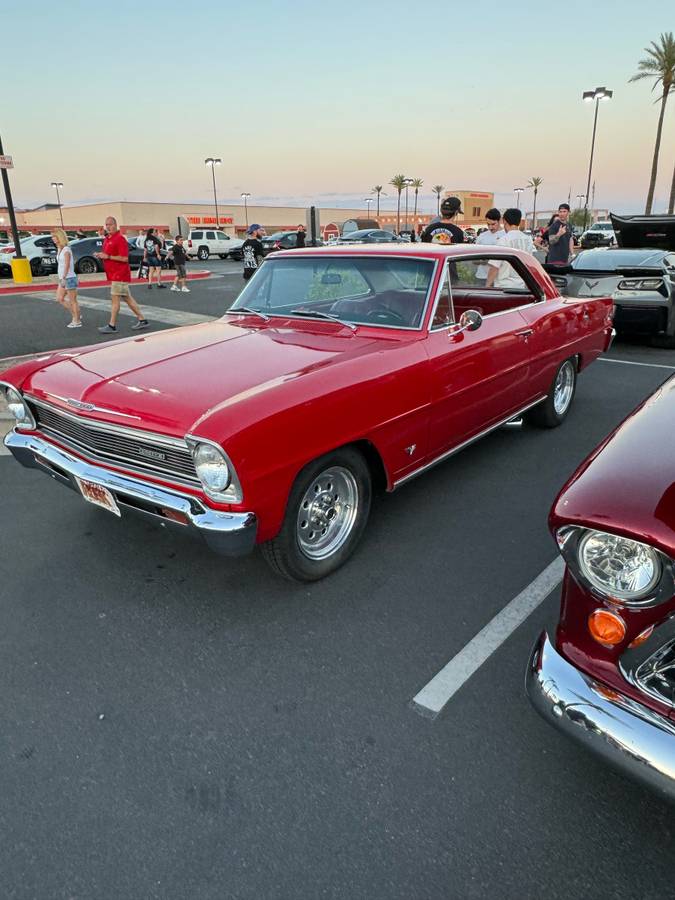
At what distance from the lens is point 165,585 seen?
311cm

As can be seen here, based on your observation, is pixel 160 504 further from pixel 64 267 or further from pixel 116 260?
pixel 64 267

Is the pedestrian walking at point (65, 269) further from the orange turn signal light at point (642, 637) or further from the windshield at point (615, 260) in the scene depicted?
the orange turn signal light at point (642, 637)

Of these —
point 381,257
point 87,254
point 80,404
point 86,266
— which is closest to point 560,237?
point 381,257

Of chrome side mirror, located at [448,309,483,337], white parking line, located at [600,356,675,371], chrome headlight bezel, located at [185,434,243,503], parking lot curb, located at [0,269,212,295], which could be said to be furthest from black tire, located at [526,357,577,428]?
parking lot curb, located at [0,269,212,295]

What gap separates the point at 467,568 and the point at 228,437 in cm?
154

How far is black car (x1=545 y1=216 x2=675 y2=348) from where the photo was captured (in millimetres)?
8227

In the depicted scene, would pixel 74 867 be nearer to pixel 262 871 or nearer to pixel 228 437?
pixel 262 871

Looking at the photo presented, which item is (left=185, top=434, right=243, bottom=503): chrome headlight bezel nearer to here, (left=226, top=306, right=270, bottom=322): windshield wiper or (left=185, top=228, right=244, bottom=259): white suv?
(left=226, top=306, right=270, bottom=322): windshield wiper

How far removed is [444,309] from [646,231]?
6.63 meters

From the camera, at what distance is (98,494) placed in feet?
9.68

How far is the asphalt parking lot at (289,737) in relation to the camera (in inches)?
69.1

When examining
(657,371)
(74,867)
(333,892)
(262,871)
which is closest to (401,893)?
(333,892)

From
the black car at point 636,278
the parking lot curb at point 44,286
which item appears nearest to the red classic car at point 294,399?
the black car at point 636,278

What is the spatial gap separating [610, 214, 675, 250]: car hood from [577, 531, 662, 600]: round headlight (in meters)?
8.41
